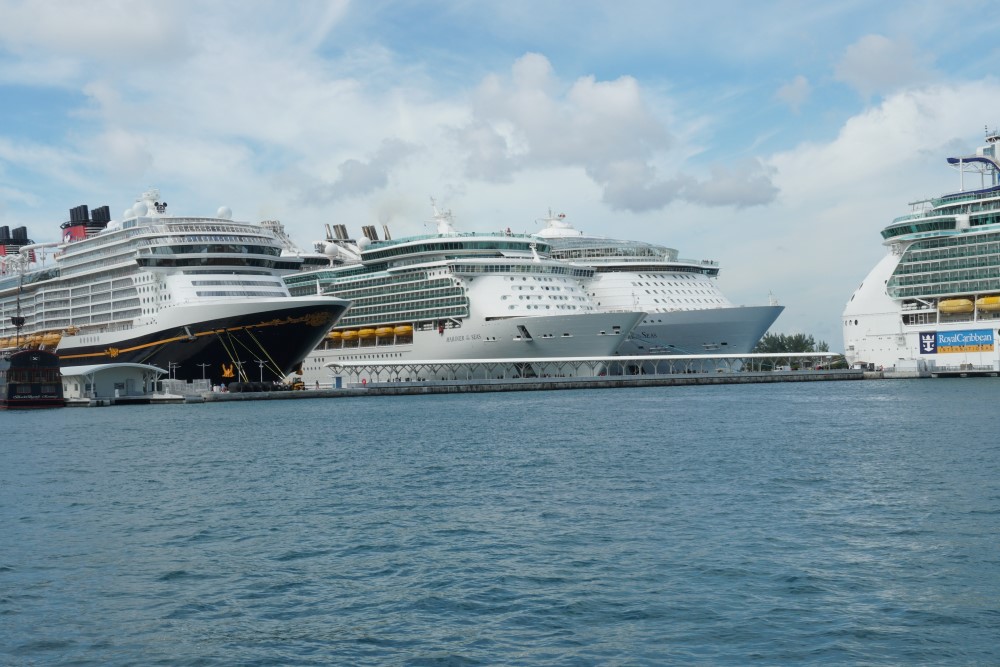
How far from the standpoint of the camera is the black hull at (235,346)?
7356cm

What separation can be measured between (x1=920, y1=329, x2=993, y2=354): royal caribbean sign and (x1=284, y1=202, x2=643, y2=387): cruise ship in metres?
24.7

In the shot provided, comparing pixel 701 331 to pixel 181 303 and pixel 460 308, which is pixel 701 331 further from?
pixel 181 303

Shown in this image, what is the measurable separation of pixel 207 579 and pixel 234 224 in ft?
222

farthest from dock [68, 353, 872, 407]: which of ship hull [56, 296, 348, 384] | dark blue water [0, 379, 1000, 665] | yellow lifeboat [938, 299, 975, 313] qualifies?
dark blue water [0, 379, 1000, 665]

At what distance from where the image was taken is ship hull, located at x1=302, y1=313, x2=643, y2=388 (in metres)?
86.7

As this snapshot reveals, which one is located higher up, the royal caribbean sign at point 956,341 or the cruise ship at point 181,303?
the cruise ship at point 181,303

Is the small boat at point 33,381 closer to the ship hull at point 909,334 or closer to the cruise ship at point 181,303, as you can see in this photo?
the cruise ship at point 181,303

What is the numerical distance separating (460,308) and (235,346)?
2206cm

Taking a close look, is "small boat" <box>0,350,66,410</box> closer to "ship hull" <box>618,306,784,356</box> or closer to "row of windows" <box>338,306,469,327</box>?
"row of windows" <box>338,306,469,327</box>

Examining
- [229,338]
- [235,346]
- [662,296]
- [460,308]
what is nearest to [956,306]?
[662,296]

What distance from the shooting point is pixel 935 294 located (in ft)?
294

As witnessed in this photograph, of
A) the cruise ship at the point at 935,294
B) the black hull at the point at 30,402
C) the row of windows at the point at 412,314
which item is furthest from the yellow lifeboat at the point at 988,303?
the black hull at the point at 30,402

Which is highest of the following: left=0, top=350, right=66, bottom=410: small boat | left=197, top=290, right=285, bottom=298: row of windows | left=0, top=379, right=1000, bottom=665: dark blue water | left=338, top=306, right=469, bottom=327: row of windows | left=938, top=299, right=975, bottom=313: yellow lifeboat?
left=197, top=290, right=285, bottom=298: row of windows

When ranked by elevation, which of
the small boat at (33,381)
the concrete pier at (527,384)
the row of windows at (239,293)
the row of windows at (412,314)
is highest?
the row of windows at (239,293)
